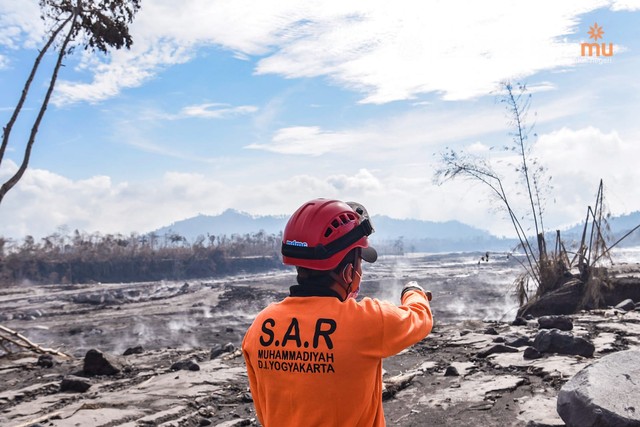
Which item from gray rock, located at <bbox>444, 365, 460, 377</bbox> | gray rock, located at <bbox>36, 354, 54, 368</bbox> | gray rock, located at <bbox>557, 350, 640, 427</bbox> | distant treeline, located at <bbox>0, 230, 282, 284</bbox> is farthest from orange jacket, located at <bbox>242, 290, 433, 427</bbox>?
distant treeline, located at <bbox>0, 230, 282, 284</bbox>

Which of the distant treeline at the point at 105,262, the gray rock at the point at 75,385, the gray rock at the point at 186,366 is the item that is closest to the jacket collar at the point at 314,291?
the gray rock at the point at 186,366

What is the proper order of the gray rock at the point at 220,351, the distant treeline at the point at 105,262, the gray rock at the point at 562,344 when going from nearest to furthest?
the gray rock at the point at 562,344
the gray rock at the point at 220,351
the distant treeline at the point at 105,262

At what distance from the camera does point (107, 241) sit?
6391cm

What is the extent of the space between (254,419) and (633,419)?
3754 mm

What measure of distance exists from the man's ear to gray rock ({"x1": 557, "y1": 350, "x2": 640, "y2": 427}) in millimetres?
2523

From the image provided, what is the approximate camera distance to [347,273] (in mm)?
A: 2508

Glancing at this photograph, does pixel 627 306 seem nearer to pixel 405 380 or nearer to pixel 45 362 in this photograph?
pixel 405 380

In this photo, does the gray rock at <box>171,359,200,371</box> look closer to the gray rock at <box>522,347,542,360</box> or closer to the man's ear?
the gray rock at <box>522,347,542,360</box>

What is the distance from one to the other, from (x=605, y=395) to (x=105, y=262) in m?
58.1

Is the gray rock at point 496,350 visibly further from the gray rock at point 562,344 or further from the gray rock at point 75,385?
the gray rock at point 75,385

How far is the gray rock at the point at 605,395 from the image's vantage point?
390 cm

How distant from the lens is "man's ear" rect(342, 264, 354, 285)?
249 centimetres

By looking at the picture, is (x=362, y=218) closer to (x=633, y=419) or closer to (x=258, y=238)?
(x=633, y=419)

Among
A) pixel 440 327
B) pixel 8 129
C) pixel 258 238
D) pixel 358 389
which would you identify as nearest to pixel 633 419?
pixel 358 389
